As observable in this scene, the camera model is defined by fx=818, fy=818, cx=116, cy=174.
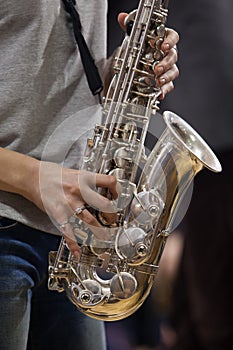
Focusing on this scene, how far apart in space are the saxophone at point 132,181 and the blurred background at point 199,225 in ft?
4.13

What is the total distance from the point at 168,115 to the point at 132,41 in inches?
6.9

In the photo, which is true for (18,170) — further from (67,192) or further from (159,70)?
(159,70)

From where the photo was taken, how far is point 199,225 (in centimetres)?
304

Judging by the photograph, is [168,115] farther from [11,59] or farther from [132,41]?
[11,59]

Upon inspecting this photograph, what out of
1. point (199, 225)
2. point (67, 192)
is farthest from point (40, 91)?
point (199, 225)

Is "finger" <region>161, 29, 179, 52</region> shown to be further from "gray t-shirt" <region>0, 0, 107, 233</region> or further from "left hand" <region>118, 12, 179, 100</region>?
"gray t-shirt" <region>0, 0, 107, 233</region>

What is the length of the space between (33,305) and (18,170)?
28 cm

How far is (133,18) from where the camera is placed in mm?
1769

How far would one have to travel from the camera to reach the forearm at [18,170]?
1.49 metres

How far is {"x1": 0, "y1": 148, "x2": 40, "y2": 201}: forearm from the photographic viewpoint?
4.89 ft

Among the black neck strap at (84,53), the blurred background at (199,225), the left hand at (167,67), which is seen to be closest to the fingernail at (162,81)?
the left hand at (167,67)

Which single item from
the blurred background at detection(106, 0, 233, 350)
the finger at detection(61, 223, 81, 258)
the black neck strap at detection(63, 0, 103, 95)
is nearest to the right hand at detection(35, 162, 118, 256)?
the finger at detection(61, 223, 81, 258)

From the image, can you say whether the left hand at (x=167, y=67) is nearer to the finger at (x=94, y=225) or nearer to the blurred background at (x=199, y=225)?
the finger at (x=94, y=225)

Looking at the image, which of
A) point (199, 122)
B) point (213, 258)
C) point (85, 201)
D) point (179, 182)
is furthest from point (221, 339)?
point (85, 201)
